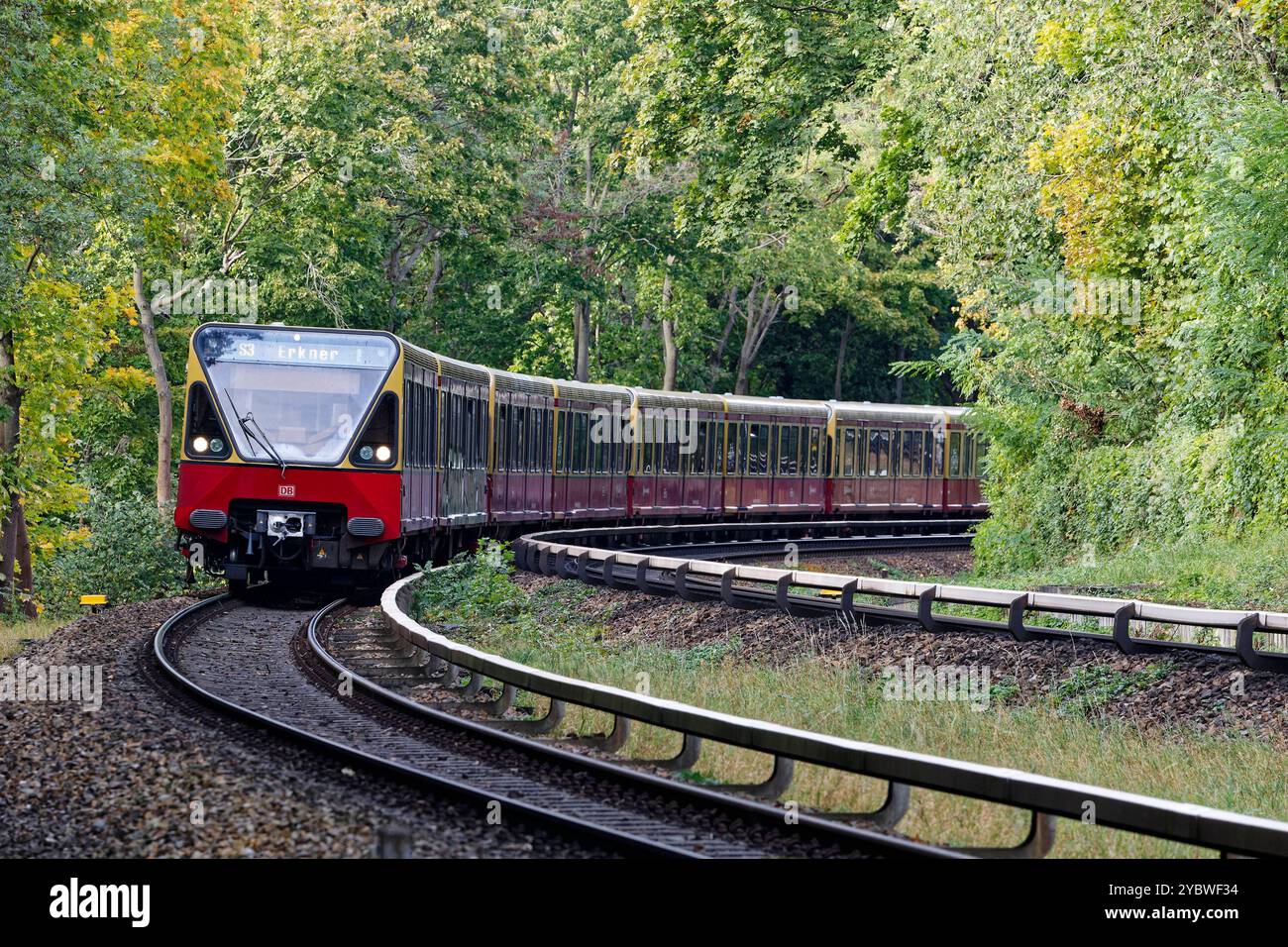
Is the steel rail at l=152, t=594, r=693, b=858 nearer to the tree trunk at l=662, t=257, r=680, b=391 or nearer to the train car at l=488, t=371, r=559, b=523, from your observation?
the train car at l=488, t=371, r=559, b=523

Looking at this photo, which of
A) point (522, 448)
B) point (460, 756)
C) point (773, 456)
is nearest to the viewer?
point (460, 756)

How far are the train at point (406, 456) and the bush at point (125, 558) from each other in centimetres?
546

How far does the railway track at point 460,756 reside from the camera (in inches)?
329

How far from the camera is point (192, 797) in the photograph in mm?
9195

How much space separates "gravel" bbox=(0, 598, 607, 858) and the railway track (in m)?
0.21

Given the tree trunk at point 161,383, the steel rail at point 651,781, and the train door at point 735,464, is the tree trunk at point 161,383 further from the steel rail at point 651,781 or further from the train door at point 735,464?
the steel rail at point 651,781

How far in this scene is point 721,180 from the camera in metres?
32.4

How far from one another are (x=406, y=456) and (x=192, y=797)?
1278cm

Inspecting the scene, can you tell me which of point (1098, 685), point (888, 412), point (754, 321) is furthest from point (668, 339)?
A: point (1098, 685)

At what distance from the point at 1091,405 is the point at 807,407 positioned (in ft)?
46.0

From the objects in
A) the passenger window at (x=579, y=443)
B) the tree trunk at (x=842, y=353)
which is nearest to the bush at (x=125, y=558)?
the passenger window at (x=579, y=443)

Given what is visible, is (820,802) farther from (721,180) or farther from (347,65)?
(347,65)

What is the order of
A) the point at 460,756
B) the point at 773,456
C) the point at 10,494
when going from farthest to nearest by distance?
the point at 773,456 < the point at 10,494 < the point at 460,756

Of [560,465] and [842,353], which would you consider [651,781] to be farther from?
[842,353]
